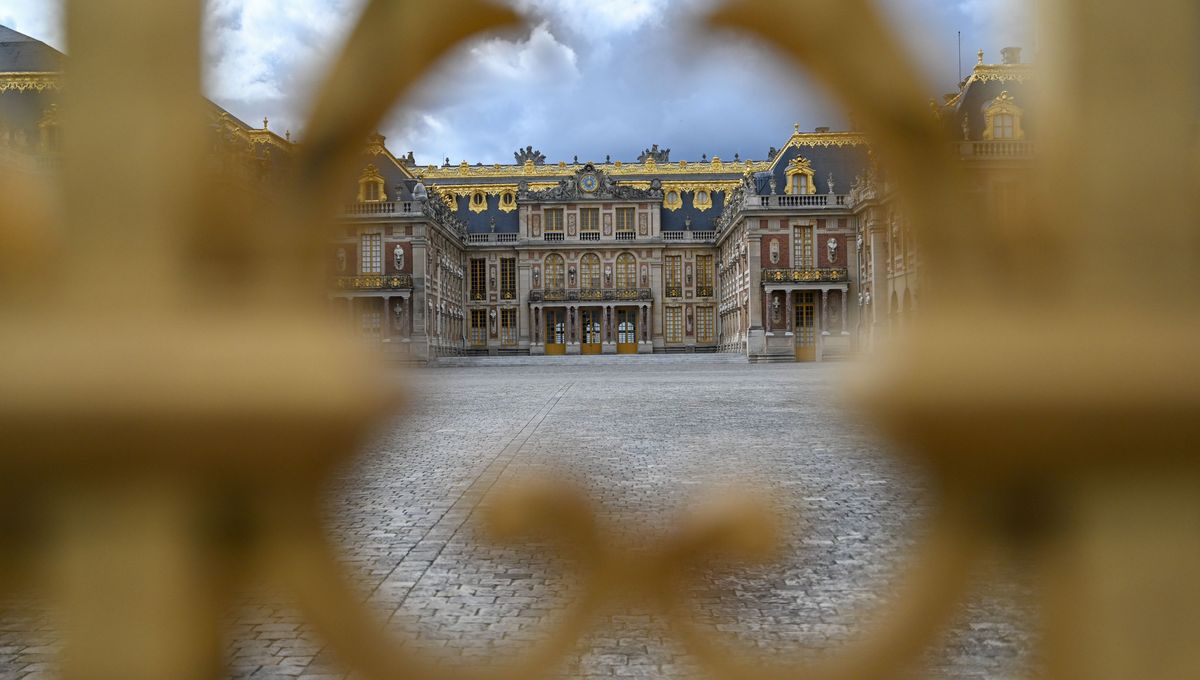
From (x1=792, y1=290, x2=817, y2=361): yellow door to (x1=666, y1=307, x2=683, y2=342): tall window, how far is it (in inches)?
614

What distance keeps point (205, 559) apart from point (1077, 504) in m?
0.62

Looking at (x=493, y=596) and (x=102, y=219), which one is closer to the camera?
(x=102, y=219)

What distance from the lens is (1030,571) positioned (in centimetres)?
62

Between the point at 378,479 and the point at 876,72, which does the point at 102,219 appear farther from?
the point at 378,479

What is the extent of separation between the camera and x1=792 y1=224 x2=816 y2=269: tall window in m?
38.6

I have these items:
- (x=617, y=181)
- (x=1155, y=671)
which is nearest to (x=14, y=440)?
(x=1155, y=671)

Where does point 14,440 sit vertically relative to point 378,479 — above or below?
above

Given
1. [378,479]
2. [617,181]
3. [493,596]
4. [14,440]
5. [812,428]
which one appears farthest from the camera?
[617,181]

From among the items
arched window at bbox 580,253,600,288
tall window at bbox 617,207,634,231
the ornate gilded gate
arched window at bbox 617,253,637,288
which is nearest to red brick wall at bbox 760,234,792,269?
arched window at bbox 617,253,637,288

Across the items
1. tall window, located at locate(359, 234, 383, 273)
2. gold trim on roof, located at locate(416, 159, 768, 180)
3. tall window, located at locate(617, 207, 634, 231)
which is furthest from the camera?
gold trim on roof, located at locate(416, 159, 768, 180)

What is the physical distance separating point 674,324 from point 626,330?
3106mm

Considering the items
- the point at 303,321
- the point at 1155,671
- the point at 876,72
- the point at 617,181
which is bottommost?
the point at 1155,671

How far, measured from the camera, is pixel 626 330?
2168 inches

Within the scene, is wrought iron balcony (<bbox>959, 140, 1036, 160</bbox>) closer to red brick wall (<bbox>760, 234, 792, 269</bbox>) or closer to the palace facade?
the palace facade
